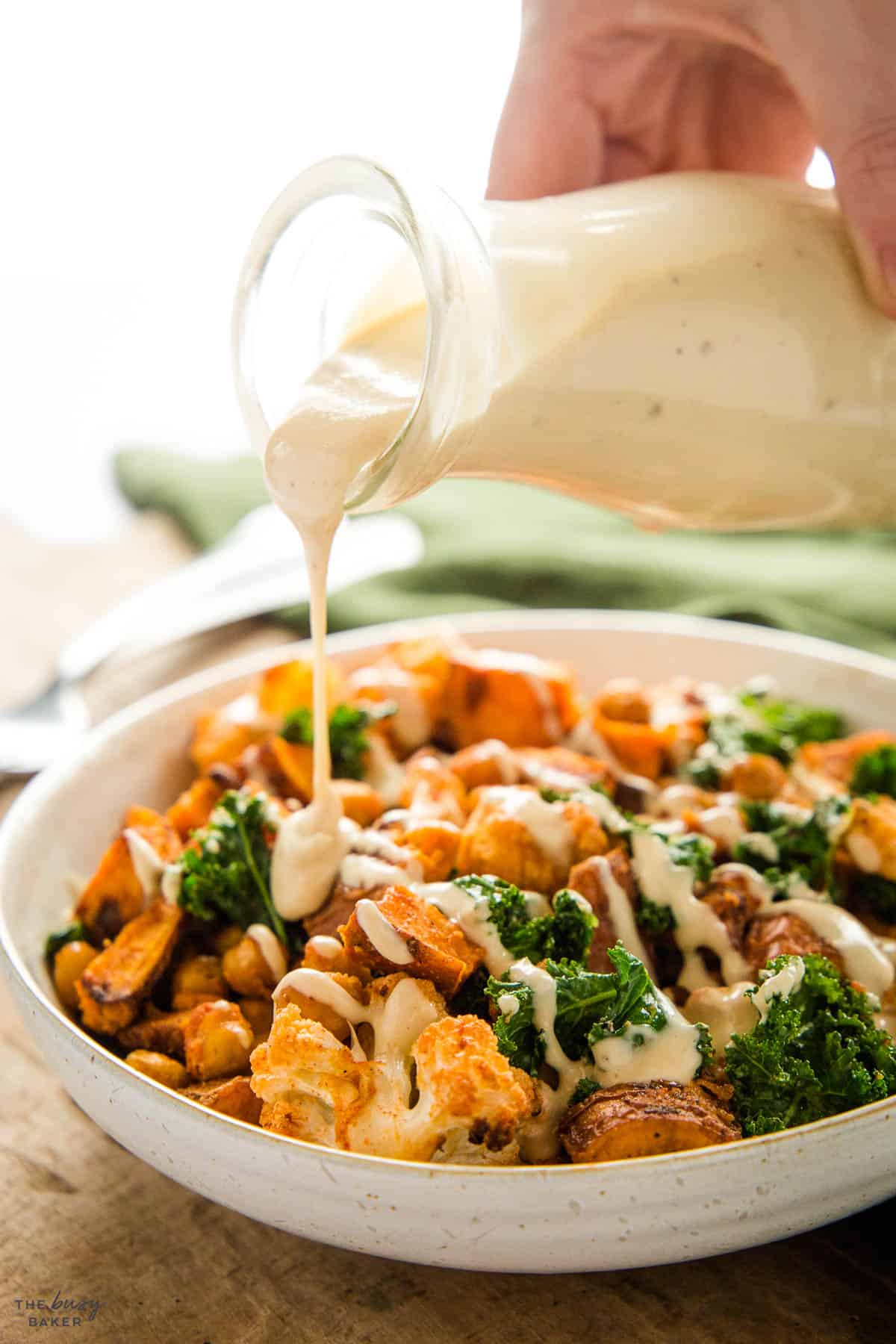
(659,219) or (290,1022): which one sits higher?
(659,219)

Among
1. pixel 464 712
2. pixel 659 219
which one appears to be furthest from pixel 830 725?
pixel 659 219

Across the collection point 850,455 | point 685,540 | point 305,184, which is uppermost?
point 305,184

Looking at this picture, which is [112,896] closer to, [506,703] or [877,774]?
[506,703]

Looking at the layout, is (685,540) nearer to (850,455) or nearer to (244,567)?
(244,567)

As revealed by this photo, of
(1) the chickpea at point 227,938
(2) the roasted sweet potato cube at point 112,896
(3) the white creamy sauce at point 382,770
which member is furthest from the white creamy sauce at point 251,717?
(1) the chickpea at point 227,938

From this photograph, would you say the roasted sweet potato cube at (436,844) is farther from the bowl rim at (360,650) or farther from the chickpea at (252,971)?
the bowl rim at (360,650)

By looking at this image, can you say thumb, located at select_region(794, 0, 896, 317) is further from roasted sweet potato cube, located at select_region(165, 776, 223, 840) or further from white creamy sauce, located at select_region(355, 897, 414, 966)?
roasted sweet potato cube, located at select_region(165, 776, 223, 840)

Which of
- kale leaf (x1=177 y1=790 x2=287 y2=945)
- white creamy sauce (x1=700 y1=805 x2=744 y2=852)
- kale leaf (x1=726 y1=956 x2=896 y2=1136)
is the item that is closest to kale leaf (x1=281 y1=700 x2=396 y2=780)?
kale leaf (x1=177 y1=790 x2=287 y2=945)
